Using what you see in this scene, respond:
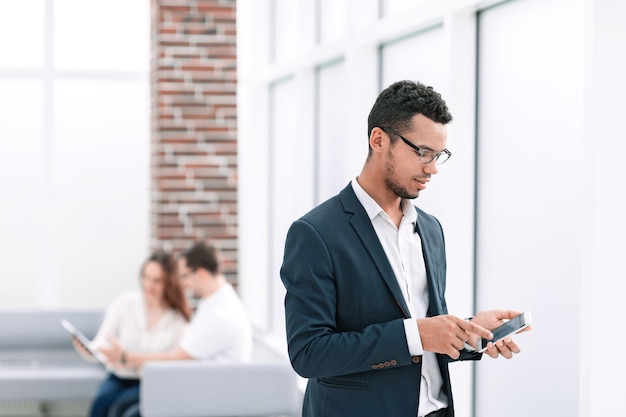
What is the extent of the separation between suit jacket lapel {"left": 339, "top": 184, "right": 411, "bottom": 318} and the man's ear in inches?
5.1

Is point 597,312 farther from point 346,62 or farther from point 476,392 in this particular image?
point 346,62

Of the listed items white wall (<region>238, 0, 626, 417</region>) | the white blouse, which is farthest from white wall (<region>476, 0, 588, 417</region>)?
the white blouse

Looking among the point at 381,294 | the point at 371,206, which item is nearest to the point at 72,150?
the point at 371,206

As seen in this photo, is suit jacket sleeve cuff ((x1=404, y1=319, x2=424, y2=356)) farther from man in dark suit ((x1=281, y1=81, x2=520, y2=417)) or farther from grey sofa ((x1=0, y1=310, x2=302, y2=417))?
grey sofa ((x1=0, y1=310, x2=302, y2=417))

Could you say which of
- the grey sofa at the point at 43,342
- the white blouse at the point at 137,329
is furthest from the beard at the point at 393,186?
Result: the grey sofa at the point at 43,342

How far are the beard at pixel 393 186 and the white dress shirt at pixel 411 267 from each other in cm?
7

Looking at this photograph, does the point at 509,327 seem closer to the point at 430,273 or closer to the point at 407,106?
the point at 430,273

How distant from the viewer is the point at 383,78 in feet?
15.5

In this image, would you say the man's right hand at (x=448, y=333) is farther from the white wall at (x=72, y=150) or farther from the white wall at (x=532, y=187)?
the white wall at (x=72, y=150)

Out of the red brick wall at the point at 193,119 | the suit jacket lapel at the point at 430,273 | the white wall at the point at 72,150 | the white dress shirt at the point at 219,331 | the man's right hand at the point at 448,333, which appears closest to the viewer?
the man's right hand at the point at 448,333

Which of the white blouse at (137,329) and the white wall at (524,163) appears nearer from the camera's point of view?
the white wall at (524,163)

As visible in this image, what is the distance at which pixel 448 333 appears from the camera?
2119 mm

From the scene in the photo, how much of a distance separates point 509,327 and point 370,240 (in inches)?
14.7

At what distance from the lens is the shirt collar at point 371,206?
234 cm
